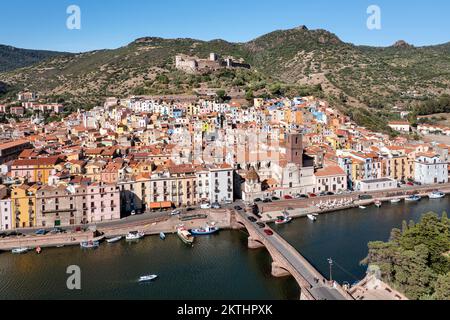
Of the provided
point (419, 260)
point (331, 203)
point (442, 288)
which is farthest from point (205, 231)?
point (442, 288)

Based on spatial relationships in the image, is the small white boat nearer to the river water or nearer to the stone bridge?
the river water

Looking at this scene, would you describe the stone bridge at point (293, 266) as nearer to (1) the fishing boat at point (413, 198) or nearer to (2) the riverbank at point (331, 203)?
(2) the riverbank at point (331, 203)

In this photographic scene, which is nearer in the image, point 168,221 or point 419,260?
point 419,260

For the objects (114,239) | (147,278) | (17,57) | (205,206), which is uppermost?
(17,57)

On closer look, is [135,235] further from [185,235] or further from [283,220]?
[283,220]

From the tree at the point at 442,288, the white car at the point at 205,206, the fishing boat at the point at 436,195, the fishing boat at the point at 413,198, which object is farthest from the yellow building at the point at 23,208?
the fishing boat at the point at 436,195

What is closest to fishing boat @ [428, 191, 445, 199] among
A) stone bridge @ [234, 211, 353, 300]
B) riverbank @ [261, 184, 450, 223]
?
riverbank @ [261, 184, 450, 223]

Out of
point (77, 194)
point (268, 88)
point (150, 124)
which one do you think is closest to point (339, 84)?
point (268, 88)
